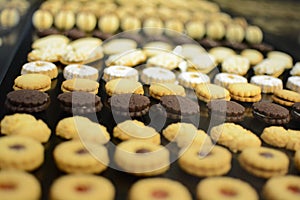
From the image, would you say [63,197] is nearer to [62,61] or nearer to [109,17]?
[62,61]

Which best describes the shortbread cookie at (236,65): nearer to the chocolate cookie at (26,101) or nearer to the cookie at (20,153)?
the chocolate cookie at (26,101)

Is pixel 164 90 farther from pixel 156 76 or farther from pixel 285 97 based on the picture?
pixel 285 97

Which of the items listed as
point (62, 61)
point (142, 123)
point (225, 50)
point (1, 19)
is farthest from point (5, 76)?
point (225, 50)

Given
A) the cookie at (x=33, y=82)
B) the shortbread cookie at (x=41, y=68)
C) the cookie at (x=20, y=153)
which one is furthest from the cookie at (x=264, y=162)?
the shortbread cookie at (x=41, y=68)

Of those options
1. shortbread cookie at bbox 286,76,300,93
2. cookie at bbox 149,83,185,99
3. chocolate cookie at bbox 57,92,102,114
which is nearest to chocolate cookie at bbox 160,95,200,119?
cookie at bbox 149,83,185,99

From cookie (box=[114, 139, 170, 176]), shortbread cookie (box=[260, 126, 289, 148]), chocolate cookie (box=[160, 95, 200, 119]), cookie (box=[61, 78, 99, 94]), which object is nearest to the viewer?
cookie (box=[114, 139, 170, 176])

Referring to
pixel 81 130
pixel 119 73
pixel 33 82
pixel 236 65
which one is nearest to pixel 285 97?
pixel 236 65

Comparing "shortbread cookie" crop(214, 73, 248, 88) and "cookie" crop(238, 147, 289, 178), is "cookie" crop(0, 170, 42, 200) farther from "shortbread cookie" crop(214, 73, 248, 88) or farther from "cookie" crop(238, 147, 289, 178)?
"shortbread cookie" crop(214, 73, 248, 88)
